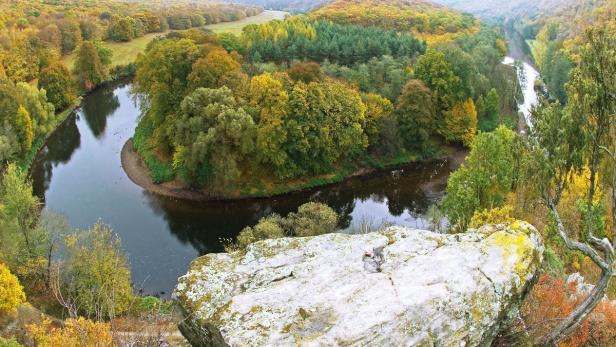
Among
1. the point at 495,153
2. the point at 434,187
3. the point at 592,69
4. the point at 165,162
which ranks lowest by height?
the point at 434,187

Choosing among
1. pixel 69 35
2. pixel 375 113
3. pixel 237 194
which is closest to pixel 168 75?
pixel 237 194

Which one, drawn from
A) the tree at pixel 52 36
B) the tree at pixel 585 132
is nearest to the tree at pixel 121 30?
the tree at pixel 52 36

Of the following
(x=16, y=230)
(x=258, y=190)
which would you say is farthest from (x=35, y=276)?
(x=258, y=190)

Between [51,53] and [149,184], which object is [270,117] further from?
[51,53]

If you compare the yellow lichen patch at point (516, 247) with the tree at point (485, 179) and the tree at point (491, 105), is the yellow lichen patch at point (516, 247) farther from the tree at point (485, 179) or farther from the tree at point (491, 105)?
the tree at point (491, 105)

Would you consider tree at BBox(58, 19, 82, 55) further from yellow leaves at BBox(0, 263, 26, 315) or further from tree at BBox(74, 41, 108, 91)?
yellow leaves at BBox(0, 263, 26, 315)

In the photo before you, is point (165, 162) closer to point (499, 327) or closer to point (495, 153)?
point (495, 153)
